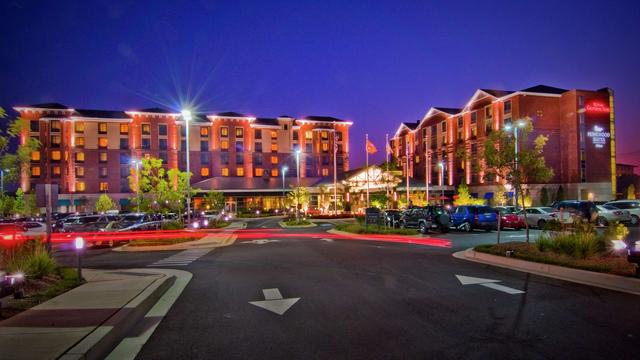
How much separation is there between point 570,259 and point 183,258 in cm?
1336

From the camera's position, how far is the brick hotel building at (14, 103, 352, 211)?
247 ft

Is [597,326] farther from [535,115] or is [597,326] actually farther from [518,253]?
[535,115]

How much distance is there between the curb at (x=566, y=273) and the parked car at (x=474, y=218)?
12947 mm

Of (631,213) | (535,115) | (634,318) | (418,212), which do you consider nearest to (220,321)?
(634,318)

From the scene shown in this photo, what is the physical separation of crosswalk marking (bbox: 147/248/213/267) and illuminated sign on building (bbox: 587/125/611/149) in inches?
2316

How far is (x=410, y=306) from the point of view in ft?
26.7

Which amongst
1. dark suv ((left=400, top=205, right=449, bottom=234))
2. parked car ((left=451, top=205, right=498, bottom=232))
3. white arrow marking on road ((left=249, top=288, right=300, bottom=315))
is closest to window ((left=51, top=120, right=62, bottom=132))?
dark suv ((left=400, top=205, right=449, bottom=234))

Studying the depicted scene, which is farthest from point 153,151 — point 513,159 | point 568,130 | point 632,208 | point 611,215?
point 513,159

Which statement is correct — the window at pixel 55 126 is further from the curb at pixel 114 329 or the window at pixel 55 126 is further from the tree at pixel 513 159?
the tree at pixel 513 159

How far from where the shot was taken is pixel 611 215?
27.7 metres

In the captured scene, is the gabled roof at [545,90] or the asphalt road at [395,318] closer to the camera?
the asphalt road at [395,318]

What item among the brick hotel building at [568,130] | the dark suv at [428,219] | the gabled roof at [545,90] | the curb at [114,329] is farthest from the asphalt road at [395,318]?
the gabled roof at [545,90]

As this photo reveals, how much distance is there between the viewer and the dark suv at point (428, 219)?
27056 mm

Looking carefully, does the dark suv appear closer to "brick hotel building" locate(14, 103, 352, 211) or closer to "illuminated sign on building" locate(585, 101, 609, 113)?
"illuminated sign on building" locate(585, 101, 609, 113)
